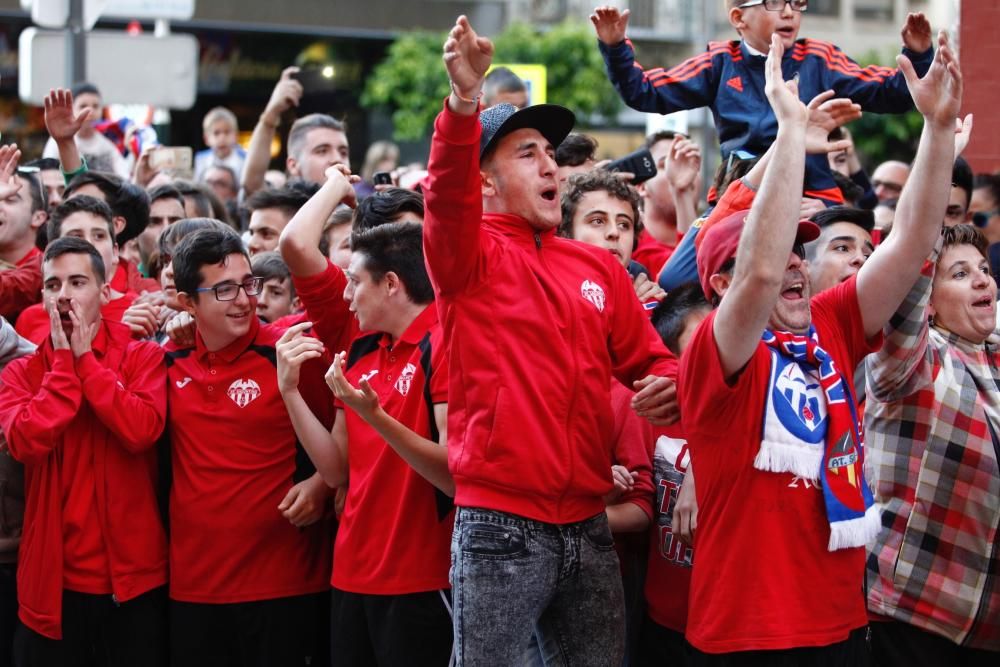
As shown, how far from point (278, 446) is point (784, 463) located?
229 centimetres

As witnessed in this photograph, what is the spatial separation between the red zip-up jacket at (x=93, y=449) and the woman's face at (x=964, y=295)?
2931 mm

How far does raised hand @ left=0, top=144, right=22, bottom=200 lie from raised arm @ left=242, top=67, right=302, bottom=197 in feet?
7.61

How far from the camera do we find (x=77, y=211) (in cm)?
618

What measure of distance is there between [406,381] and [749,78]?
7.60ft

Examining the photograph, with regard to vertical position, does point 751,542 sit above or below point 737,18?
below

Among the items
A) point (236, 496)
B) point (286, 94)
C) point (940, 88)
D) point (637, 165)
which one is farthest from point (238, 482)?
point (286, 94)

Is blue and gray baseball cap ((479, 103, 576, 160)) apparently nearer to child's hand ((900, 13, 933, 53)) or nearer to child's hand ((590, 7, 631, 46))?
child's hand ((900, 13, 933, 53))

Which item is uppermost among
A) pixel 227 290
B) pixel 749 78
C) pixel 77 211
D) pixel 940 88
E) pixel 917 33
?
pixel 917 33

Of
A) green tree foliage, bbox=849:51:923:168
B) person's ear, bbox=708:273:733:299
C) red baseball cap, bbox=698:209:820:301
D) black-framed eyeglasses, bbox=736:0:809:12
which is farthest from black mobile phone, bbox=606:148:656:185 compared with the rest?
green tree foliage, bbox=849:51:923:168

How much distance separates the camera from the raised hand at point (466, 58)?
11.5ft

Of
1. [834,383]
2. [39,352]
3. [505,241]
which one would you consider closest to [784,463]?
[834,383]

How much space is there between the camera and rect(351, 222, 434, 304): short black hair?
4785 mm

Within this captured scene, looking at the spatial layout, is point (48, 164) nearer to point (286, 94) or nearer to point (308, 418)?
point (286, 94)

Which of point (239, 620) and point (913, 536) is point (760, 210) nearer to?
point (913, 536)
